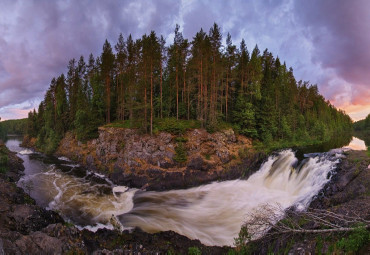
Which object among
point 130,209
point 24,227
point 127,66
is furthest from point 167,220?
point 127,66

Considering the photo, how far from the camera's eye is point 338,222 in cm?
639

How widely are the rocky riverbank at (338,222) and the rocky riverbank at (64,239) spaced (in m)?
3.94

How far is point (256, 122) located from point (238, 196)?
17806 millimetres

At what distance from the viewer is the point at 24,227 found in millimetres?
9195

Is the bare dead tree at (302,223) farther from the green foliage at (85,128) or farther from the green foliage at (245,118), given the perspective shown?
the green foliage at (85,128)

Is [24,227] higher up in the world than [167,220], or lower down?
higher up

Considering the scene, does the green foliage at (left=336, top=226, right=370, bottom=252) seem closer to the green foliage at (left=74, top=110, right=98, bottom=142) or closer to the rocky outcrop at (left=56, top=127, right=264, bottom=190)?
the rocky outcrop at (left=56, top=127, right=264, bottom=190)

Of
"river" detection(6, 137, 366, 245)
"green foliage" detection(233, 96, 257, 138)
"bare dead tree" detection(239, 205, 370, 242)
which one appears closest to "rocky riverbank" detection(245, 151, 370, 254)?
"bare dead tree" detection(239, 205, 370, 242)

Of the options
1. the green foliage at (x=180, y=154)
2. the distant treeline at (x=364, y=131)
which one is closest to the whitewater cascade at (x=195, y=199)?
the green foliage at (x=180, y=154)

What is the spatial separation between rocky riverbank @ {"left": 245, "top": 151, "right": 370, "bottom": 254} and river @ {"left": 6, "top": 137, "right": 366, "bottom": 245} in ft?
3.99

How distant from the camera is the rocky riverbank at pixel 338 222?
188 inches

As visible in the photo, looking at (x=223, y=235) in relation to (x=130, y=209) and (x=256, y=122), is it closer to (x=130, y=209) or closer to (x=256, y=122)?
(x=130, y=209)

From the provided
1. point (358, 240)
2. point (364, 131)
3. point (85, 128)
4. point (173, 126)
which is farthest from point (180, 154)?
point (364, 131)

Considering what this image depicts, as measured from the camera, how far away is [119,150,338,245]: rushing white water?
12.3 m
